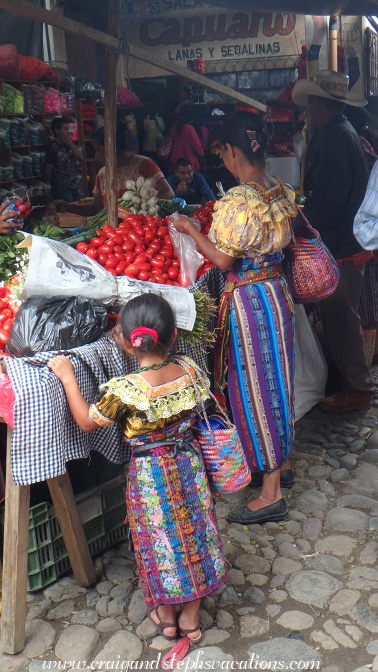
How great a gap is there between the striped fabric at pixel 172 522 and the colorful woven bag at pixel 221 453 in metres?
0.07

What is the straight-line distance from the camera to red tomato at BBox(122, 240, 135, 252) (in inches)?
142

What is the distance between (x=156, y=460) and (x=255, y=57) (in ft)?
35.1

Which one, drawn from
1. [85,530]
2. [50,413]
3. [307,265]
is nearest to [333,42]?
[307,265]

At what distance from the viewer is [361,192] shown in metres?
4.93

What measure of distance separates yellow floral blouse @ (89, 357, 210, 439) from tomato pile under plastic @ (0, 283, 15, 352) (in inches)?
25.0

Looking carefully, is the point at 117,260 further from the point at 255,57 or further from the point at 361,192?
the point at 255,57

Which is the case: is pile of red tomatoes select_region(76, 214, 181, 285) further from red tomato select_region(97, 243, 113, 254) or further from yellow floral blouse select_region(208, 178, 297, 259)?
yellow floral blouse select_region(208, 178, 297, 259)

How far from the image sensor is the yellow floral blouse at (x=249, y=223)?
3184mm

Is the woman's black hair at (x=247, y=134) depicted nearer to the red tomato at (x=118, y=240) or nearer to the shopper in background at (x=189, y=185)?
the red tomato at (x=118, y=240)

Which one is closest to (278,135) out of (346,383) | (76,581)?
(346,383)

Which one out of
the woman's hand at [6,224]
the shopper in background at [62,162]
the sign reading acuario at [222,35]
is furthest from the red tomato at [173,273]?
the sign reading acuario at [222,35]

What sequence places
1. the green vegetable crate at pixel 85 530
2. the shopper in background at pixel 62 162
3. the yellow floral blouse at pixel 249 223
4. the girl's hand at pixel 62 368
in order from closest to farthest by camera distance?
1. the girl's hand at pixel 62 368
2. the green vegetable crate at pixel 85 530
3. the yellow floral blouse at pixel 249 223
4. the shopper in background at pixel 62 162

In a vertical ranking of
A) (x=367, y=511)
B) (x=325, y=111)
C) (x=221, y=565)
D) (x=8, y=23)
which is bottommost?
(x=367, y=511)

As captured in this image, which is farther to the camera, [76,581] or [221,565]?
[76,581]
